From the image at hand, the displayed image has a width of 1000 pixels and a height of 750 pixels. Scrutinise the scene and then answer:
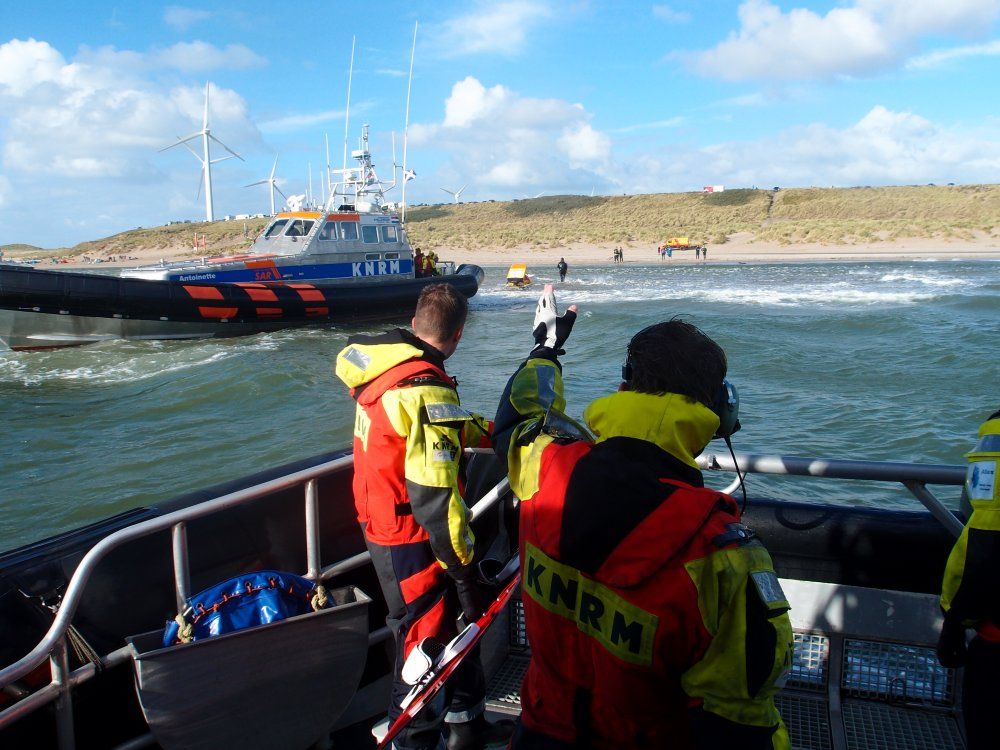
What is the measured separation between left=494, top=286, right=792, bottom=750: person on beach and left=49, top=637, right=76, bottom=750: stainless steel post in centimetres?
107

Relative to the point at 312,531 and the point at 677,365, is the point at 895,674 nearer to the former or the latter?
the point at 677,365

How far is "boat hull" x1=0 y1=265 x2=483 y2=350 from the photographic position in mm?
12031

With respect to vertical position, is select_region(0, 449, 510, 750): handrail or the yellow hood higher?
the yellow hood

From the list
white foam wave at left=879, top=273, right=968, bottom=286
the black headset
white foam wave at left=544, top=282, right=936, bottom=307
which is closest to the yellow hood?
the black headset

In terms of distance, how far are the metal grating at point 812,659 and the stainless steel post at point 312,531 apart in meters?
1.47

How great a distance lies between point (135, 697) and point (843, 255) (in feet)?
154

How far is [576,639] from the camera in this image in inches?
47.8

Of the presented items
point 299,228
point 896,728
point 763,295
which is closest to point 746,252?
point 763,295

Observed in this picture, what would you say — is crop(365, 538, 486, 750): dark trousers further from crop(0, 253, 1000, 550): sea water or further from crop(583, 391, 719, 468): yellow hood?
crop(0, 253, 1000, 550): sea water

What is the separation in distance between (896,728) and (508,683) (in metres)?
1.15

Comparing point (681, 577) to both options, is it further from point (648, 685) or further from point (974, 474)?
point (974, 474)

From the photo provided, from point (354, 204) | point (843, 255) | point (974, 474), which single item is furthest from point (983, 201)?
point (974, 474)

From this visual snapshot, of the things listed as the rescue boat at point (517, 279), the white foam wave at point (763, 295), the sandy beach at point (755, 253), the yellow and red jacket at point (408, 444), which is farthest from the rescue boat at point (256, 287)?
the sandy beach at point (755, 253)

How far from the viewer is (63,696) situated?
171 centimetres
